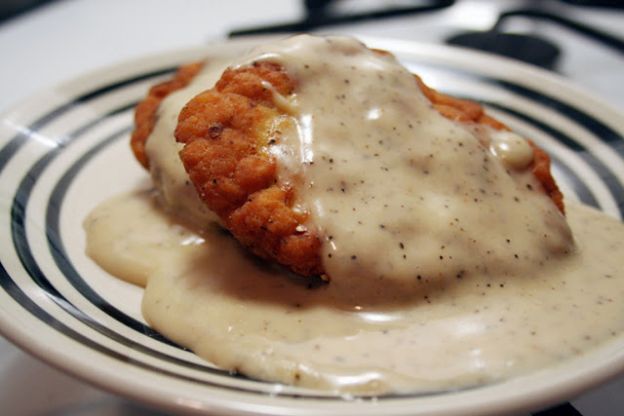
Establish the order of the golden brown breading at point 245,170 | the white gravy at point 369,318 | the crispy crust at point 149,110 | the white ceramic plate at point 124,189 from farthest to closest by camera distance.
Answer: the crispy crust at point 149,110 < the golden brown breading at point 245,170 < the white gravy at point 369,318 < the white ceramic plate at point 124,189

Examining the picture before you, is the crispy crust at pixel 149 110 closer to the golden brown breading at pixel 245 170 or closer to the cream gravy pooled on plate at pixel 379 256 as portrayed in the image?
the cream gravy pooled on plate at pixel 379 256

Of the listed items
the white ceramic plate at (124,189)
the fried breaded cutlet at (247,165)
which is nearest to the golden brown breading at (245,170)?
the fried breaded cutlet at (247,165)

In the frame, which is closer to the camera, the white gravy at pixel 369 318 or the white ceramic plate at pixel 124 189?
the white ceramic plate at pixel 124 189

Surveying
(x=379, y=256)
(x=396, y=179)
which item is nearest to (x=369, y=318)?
(x=379, y=256)

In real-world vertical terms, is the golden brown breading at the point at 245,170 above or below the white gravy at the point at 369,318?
above

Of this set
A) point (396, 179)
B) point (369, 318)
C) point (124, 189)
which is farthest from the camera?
point (124, 189)

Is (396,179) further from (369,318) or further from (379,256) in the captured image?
(369,318)

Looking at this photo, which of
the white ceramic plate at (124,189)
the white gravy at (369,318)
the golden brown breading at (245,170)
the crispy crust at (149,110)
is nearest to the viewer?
the white ceramic plate at (124,189)
